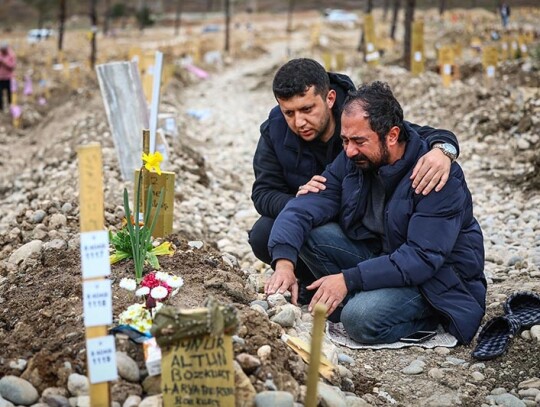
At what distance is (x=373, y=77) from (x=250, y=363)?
522 inches

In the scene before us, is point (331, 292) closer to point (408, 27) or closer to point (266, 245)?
point (266, 245)

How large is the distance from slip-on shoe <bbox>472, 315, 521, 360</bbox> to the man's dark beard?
1.07m

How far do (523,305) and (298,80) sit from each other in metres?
1.88

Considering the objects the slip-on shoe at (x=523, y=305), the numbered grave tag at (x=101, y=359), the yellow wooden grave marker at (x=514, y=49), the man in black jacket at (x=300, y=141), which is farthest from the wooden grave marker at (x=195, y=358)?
the yellow wooden grave marker at (x=514, y=49)

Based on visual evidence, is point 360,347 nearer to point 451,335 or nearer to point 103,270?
point 451,335

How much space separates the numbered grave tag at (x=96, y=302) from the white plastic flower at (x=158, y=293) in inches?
36.4

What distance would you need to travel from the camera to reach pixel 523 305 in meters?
4.57

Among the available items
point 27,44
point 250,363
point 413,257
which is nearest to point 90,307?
point 250,363

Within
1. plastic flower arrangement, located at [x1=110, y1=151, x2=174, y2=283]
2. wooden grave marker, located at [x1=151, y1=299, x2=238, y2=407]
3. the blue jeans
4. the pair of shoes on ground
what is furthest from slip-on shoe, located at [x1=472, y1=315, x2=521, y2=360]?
plastic flower arrangement, located at [x1=110, y1=151, x2=174, y2=283]

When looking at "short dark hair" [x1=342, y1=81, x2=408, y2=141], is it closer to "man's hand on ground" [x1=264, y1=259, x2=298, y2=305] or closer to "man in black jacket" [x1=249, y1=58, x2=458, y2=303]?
"man in black jacket" [x1=249, y1=58, x2=458, y2=303]

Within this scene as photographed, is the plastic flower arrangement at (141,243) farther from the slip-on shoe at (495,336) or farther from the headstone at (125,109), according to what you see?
the headstone at (125,109)

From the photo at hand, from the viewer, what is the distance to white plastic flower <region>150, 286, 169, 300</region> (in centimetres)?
363

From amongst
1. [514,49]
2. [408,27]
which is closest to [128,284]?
[408,27]

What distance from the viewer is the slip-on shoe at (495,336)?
4.06m
